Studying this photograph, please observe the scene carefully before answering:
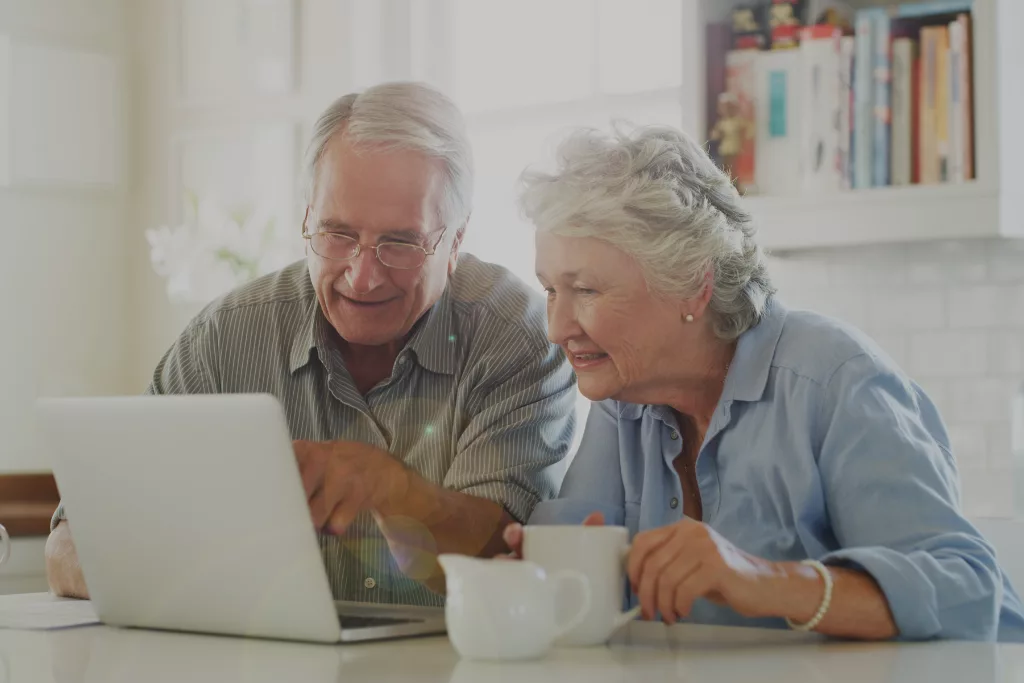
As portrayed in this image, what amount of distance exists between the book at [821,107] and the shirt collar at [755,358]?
76 centimetres

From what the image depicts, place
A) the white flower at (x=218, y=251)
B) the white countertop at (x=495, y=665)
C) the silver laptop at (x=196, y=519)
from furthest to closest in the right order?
the white flower at (x=218, y=251), the silver laptop at (x=196, y=519), the white countertop at (x=495, y=665)

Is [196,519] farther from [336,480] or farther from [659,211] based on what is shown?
[659,211]

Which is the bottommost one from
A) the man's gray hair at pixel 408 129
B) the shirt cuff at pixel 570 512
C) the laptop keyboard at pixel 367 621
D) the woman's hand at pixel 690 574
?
the laptop keyboard at pixel 367 621

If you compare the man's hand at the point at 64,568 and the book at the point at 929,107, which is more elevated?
the book at the point at 929,107

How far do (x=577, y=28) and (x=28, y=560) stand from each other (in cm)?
210

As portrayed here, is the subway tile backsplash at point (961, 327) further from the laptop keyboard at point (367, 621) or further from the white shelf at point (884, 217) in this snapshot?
the laptop keyboard at point (367, 621)

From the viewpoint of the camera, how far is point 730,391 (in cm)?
173

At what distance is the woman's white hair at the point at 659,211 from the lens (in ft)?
5.74

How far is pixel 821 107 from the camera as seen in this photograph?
252 centimetres

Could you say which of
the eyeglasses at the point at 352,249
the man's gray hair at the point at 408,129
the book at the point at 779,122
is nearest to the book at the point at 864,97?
the book at the point at 779,122

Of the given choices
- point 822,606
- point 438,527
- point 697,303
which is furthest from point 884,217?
point 822,606

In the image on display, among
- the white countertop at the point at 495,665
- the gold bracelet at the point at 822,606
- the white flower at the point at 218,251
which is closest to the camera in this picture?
the white countertop at the point at 495,665

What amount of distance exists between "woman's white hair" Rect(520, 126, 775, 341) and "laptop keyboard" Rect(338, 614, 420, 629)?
1.91ft

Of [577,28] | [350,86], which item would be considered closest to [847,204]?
[577,28]
